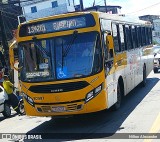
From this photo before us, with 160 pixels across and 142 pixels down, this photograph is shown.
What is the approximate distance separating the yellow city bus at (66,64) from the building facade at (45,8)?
183ft

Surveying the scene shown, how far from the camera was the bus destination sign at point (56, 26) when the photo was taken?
989cm

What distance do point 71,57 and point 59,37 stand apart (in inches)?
26.5

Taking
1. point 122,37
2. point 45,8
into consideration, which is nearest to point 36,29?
point 122,37

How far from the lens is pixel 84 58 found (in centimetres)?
958

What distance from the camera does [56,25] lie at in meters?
10.0

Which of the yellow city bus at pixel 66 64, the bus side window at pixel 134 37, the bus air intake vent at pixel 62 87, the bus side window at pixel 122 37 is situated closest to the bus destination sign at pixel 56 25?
the yellow city bus at pixel 66 64

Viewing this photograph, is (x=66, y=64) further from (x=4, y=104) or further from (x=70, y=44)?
(x=4, y=104)

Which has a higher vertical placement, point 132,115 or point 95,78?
point 95,78

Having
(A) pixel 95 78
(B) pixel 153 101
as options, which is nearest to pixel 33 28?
(A) pixel 95 78

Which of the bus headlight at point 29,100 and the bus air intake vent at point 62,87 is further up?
the bus air intake vent at point 62,87

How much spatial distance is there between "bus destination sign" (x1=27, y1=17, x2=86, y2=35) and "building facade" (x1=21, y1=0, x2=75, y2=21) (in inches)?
2196

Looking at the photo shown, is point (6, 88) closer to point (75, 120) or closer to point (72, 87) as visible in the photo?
point (75, 120)

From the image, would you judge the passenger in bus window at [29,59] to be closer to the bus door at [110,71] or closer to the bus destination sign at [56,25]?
the bus destination sign at [56,25]

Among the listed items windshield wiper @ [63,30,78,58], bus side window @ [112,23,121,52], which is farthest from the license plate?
bus side window @ [112,23,121,52]
